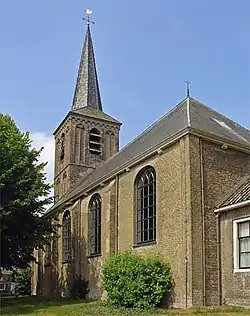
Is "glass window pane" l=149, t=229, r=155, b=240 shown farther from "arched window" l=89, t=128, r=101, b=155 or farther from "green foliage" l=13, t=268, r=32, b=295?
"green foliage" l=13, t=268, r=32, b=295

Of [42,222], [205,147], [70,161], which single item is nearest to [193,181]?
[205,147]

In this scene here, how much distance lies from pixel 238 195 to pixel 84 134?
2309cm

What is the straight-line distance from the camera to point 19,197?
2033 cm

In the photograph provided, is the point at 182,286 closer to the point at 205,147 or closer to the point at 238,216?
the point at 238,216

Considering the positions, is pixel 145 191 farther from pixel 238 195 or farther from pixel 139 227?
A: pixel 238 195

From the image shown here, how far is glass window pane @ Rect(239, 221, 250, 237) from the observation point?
55.3 feet

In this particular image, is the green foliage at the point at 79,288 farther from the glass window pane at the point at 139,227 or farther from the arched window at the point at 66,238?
the glass window pane at the point at 139,227

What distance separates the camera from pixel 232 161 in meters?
19.5

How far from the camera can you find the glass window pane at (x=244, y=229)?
55.3 ft

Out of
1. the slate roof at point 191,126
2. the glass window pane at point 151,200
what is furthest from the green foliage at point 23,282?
the glass window pane at point 151,200

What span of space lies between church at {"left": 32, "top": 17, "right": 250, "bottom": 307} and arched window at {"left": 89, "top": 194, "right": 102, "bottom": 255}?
6 cm

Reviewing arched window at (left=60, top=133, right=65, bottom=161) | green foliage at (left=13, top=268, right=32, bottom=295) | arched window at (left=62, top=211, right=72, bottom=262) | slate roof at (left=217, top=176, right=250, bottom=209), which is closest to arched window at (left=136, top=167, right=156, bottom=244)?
slate roof at (left=217, top=176, right=250, bottom=209)

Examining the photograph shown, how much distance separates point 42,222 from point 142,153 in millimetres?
5797

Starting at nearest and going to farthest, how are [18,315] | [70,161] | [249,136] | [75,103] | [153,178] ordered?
[18,315], [153,178], [249,136], [70,161], [75,103]
